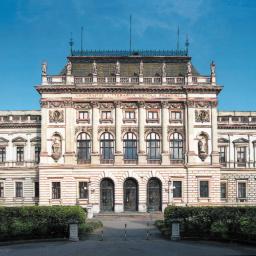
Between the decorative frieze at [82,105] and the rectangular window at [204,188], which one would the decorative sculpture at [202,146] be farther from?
the decorative frieze at [82,105]

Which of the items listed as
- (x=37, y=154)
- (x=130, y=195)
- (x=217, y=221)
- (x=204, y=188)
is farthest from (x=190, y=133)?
(x=217, y=221)

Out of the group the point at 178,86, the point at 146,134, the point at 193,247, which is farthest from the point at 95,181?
the point at 193,247

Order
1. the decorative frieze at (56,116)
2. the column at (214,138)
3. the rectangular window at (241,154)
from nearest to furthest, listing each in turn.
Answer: the column at (214,138)
the decorative frieze at (56,116)
the rectangular window at (241,154)

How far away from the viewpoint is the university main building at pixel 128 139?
6081 centimetres

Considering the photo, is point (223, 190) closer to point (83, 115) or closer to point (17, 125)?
point (83, 115)

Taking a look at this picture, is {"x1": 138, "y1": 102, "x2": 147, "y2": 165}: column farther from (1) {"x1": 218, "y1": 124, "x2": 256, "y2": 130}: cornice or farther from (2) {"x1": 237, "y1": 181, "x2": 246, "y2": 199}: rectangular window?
(2) {"x1": 237, "y1": 181, "x2": 246, "y2": 199}: rectangular window

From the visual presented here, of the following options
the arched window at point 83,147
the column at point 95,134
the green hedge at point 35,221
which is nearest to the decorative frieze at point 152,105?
the column at point 95,134

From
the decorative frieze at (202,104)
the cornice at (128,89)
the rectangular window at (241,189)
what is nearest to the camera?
the cornice at (128,89)

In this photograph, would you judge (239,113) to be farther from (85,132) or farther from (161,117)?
(85,132)

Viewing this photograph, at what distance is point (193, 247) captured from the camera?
112 ft

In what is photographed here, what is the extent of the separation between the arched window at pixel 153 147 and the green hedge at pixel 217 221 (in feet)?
69.6

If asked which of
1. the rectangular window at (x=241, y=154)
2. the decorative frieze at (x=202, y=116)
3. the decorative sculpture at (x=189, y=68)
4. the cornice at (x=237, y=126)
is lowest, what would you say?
the rectangular window at (x=241, y=154)

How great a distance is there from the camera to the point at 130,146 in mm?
61906

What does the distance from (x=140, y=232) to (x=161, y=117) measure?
21754mm
